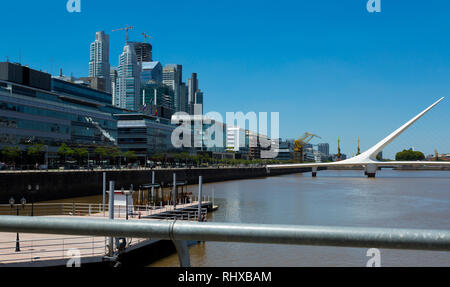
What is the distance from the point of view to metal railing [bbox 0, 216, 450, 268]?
62.8 inches

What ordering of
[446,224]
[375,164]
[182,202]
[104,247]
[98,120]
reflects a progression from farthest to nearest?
1. [375,164]
2. [98,120]
3. [182,202]
4. [446,224]
5. [104,247]

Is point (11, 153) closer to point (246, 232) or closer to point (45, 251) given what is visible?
point (45, 251)

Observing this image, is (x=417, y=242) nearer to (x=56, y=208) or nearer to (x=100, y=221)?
(x=100, y=221)

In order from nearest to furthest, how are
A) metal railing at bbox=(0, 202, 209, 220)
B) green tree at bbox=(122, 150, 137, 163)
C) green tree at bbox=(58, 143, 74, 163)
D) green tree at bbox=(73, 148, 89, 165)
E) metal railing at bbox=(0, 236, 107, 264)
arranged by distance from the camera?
metal railing at bbox=(0, 236, 107, 264), metal railing at bbox=(0, 202, 209, 220), green tree at bbox=(58, 143, 74, 163), green tree at bbox=(73, 148, 89, 165), green tree at bbox=(122, 150, 137, 163)

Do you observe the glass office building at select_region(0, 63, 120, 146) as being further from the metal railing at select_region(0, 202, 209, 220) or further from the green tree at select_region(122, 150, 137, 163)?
the metal railing at select_region(0, 202, 209, 220)

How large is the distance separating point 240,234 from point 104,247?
488 inches

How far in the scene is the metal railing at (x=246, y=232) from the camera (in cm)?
160

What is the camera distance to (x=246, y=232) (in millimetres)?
1688

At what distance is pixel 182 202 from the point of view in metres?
29.3

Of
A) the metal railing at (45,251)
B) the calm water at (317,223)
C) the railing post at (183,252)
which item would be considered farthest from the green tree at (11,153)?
the railing post at (183,252)

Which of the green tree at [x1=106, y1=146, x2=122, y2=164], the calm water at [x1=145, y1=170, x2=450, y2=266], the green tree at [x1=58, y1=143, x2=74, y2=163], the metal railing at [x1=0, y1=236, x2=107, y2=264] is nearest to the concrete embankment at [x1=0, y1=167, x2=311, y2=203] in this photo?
Answer: the calm water at [x1=145, y1=170, x2=450, y2=266]
